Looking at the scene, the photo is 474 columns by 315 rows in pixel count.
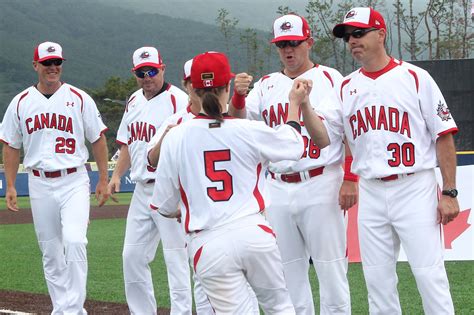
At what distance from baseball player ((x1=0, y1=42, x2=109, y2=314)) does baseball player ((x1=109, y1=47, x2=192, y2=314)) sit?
0.42 m

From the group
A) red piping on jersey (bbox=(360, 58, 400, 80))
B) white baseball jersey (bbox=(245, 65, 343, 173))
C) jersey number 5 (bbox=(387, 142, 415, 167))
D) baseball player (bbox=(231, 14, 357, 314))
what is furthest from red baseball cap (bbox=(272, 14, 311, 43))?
jersey number 5 (bbox=(387, 142, 415, 167))

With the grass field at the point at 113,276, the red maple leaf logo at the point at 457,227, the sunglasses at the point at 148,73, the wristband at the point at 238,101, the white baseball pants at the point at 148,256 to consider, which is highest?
the sunglasses at the point at 148,73

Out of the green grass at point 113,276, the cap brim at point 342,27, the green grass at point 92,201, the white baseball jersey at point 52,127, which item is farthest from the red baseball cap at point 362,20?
the green grass at point 92,201

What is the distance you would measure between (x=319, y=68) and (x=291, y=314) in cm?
206

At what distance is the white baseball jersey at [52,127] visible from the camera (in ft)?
24.4

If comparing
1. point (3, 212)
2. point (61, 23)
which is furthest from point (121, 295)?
point (61, 23)

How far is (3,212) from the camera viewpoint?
2411cm

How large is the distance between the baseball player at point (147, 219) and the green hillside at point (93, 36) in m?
95.1

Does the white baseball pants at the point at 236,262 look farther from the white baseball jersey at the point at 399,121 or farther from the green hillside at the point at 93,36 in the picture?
the green hillside at the point at 93,36

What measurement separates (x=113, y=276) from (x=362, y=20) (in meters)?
6.13

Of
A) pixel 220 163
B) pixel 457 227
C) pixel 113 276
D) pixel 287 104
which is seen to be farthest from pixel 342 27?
pixel 113 276

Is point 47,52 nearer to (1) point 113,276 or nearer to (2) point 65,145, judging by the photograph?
(2) point 65,145

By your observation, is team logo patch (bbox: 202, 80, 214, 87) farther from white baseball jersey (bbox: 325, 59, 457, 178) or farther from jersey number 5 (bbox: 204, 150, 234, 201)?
white baseball jersey (bbox: 325, 59, 457, 178)

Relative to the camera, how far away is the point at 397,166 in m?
5.41
